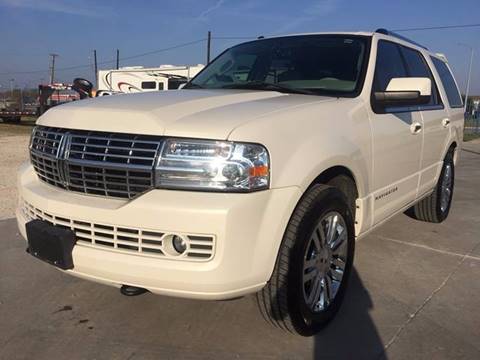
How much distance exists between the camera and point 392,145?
142 inches

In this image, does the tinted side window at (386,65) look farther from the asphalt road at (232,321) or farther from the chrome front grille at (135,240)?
the chrome front grille at (135,240)

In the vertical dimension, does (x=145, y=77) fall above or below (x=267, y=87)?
above

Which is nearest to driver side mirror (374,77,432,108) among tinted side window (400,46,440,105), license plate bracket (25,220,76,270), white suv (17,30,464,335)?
white suv (17,30,464,335)

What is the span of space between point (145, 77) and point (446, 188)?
65.7 feet

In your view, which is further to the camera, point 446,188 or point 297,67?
point 446,188

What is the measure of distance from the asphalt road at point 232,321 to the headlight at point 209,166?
1.04m

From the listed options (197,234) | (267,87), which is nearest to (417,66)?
(267,87)

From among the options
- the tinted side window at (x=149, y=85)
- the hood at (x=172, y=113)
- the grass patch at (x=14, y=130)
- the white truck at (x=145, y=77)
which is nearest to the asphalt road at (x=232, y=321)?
the hood at (x=172, y=113)

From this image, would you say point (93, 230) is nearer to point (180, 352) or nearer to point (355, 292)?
point (180, 352)

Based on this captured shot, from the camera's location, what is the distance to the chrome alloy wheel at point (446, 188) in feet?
17.5

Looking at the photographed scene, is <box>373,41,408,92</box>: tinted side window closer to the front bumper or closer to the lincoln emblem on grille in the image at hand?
the front bumper

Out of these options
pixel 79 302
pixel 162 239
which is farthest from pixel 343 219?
pixel 79 302


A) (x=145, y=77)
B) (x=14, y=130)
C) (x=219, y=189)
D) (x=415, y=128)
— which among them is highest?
(x=145, y=77)

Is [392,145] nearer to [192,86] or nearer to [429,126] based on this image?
[429,126]
